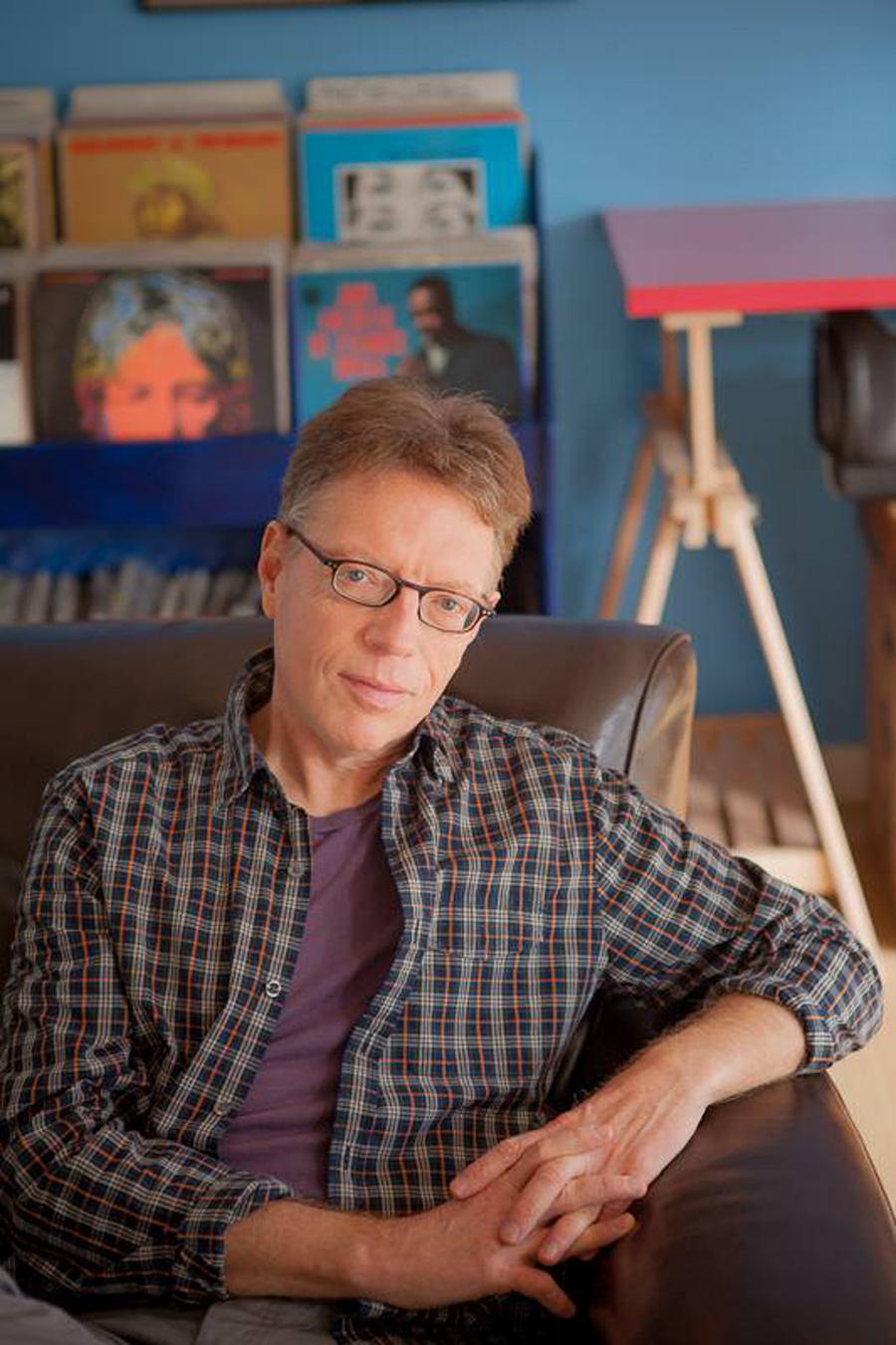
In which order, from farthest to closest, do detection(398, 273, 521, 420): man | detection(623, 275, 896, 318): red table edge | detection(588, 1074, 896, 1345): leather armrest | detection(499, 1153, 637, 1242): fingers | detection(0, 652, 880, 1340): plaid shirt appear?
1. detection(398, 273, 521, 420): man
2. detection(623, 275, 896, 318): red table edge
3. detection(0, 652, 880, 1340): plaid shirt
4. detection(499, 1153, 637, 1242): fingers
5. detection(588, 1074, 896, 1345): leather armrest

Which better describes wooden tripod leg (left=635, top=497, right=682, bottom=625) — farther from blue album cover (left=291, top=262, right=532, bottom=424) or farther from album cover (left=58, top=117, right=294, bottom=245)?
album cover (left=58, top=117, right=294, bottom=245)

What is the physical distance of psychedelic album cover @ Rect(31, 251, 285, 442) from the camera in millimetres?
3031

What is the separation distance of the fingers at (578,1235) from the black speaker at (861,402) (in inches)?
65.7

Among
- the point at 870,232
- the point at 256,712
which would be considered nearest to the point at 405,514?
the point at 256,712

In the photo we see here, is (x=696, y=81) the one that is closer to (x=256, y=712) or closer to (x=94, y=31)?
(x=94, y=31)

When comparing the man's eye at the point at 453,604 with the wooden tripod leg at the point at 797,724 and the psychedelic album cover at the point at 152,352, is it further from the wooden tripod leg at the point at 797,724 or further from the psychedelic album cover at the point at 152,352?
the psychedelic album cover at the point at 152,352

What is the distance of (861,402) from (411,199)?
896 millimetres

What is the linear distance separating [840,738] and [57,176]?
1814mm

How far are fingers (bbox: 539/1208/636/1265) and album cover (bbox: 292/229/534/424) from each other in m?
1.83

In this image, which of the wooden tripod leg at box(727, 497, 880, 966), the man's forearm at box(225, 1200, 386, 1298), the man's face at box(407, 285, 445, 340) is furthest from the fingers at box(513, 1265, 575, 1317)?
the man's face at box(407, 285, 445, 340)

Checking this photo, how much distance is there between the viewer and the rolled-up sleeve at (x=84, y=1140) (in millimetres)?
1487

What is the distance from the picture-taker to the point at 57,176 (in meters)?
3.29

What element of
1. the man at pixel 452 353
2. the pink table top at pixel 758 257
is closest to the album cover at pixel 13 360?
the man at pixel 452 353

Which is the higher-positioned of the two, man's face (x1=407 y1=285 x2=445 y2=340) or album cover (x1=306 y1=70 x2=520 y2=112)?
album cover (x1=306 y1=70 x2=520 y2=112)
